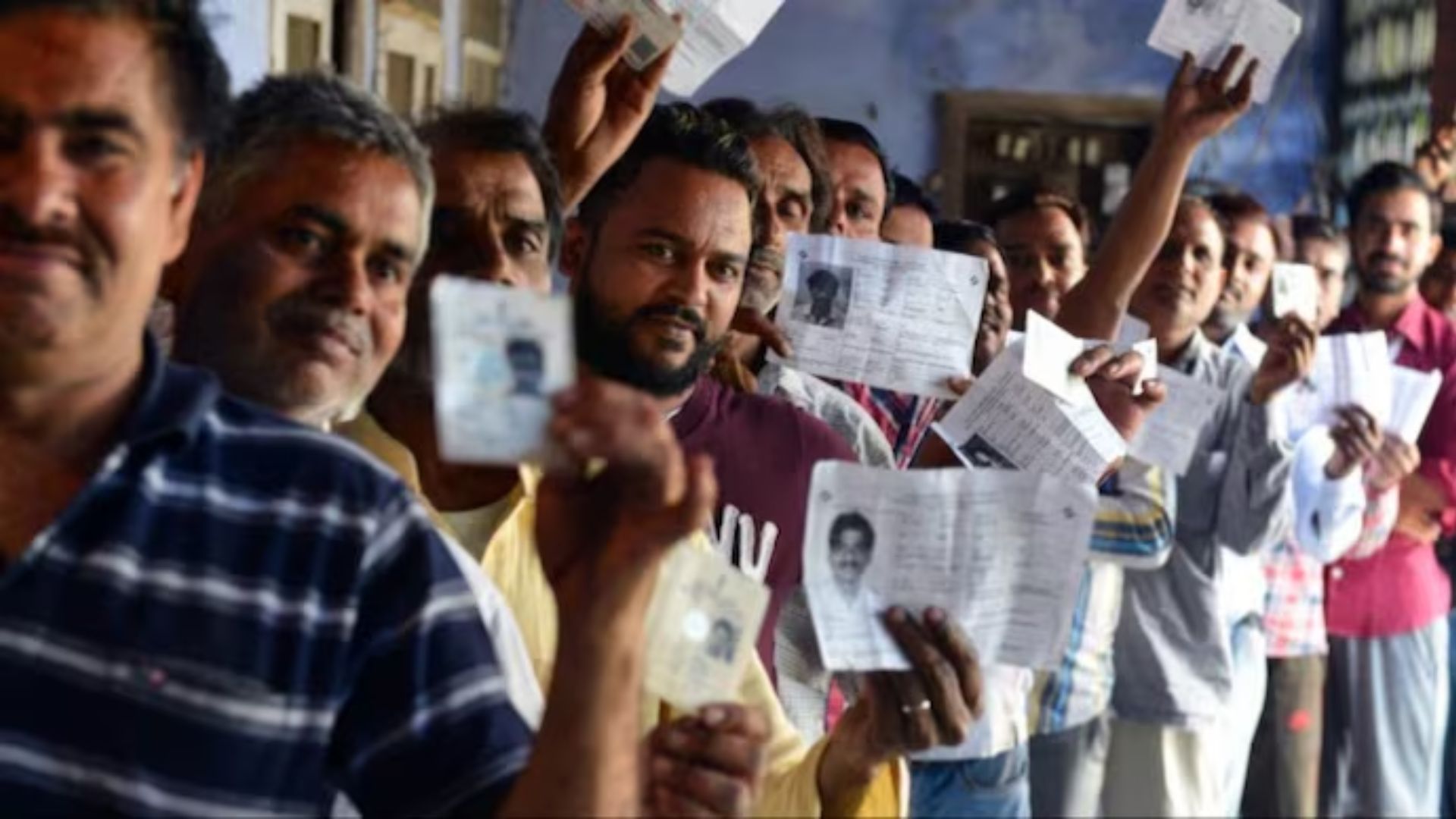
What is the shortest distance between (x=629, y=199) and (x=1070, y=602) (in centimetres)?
103

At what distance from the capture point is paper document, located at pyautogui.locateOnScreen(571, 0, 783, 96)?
326cm

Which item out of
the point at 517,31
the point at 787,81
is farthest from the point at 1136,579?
the point at 787,81

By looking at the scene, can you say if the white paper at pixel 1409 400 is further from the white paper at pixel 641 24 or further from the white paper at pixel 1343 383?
the white paper at pixel 641 24

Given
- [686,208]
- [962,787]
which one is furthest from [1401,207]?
[686,208]

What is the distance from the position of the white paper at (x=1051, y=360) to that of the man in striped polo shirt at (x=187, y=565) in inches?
56.5

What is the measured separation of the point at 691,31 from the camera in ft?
10.9

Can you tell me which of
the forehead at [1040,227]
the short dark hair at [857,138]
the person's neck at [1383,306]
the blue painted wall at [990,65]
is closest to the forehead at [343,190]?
the short dark hair at [857,138]

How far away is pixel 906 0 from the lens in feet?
39.4

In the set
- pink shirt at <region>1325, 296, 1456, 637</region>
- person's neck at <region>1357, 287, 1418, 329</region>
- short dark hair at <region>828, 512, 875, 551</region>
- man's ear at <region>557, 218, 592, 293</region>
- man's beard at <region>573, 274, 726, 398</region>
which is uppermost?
person's neck at <region>1357, 287, 1418, 329</region>

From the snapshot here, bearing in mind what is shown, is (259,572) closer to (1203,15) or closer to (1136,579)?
(1203,15)

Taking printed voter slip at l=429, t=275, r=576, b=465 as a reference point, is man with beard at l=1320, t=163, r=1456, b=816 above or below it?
below

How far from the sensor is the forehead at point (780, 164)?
3.71 m

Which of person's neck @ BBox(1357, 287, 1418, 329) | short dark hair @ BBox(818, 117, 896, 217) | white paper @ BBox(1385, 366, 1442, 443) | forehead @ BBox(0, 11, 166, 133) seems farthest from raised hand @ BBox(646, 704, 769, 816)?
person's neck @ BBox(1357, 287, 1418, 329)

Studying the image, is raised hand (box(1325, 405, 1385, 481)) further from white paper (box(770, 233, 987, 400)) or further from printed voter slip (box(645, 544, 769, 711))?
printed voter slip (box(645, 544, 769, 711))
